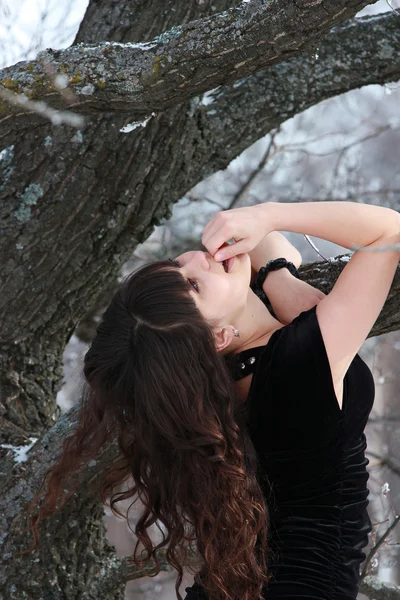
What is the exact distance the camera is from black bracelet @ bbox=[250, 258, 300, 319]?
2.08 metres

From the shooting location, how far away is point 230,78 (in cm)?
168

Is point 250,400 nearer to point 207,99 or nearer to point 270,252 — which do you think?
point 270,252

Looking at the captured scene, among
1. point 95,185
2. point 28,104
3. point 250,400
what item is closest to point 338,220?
point 250,400

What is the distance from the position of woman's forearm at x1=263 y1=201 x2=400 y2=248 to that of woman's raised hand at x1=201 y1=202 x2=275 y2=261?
0.02 m

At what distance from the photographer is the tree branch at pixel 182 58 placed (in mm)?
1572

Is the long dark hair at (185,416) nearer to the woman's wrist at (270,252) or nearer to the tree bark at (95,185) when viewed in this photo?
the woman's wrist at (270,252)

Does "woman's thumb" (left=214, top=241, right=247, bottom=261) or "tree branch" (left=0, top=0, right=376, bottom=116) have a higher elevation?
"tree branch" (left=0, top=0, right=376, bottom=116)

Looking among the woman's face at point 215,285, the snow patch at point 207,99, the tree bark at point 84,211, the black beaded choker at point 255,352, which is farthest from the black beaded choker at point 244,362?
the snow patch at point 207,99

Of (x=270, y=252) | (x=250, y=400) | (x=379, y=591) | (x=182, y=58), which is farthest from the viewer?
(x=379, y=591)

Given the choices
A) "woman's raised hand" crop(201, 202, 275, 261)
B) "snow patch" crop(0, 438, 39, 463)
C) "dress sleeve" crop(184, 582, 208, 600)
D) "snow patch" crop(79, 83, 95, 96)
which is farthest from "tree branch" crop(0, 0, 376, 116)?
"dress sleeve" crop(184, 582, 208, 600)

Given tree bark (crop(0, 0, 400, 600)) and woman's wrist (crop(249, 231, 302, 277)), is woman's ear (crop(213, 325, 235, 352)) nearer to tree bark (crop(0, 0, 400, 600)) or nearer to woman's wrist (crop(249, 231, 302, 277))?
woman's wrist (crop(249, 231, 302, 277))

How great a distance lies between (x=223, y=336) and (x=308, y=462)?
40cm

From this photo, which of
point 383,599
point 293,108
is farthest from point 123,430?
point 293,108

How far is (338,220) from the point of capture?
1.81 meters
